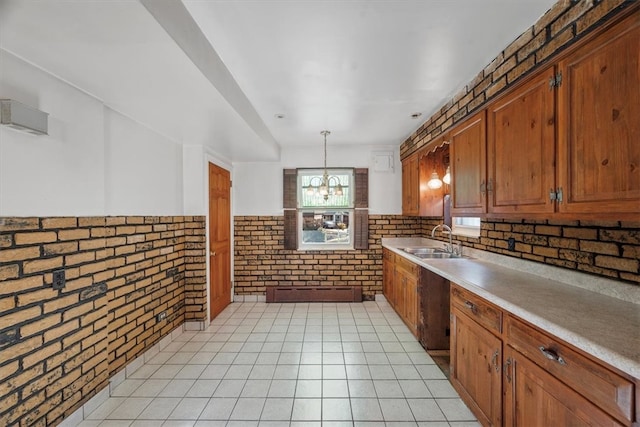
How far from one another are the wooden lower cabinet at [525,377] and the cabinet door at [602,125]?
0.66m

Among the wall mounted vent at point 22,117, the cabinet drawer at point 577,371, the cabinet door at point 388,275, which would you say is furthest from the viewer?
the cabinet door at point 388,275

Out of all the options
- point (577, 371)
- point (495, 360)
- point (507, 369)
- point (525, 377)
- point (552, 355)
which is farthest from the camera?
point (495, 360)

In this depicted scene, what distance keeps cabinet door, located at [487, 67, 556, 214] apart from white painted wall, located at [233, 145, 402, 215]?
246 cm

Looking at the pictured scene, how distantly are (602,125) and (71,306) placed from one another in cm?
316

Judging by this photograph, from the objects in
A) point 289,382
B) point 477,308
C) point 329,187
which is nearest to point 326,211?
point 329,187

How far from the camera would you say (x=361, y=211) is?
4562 millimetres

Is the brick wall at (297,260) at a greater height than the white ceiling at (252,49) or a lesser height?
lesser

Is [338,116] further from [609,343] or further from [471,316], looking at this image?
[609,343]

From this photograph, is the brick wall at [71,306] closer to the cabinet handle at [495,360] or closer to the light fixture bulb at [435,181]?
the cabinet handle at [495,360]

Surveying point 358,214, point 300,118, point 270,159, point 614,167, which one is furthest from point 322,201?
point 614,167

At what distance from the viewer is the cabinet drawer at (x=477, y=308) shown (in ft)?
5.54

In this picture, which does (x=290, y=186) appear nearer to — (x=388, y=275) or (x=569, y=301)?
(x=388, y=275)

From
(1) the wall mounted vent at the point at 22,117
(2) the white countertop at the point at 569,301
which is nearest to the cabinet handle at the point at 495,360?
(2) the white countertop at the point at 569,301

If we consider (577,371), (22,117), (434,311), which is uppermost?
(22,117)
